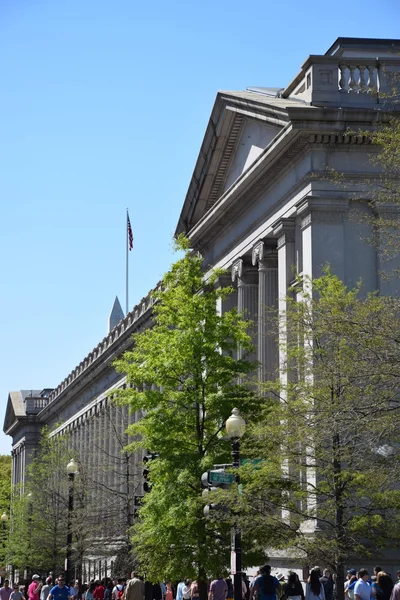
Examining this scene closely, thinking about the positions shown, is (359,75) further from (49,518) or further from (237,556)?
(49,518)

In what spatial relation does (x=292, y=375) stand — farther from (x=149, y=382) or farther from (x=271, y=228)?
(x=271, y=228)

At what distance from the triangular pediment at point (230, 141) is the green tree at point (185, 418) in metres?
8.82

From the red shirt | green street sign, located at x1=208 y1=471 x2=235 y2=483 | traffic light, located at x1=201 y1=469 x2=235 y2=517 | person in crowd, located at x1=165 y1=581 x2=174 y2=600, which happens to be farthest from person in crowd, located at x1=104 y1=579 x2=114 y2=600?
Result: green street sign, located at x1=208 y1=471 x2=235 y2=483

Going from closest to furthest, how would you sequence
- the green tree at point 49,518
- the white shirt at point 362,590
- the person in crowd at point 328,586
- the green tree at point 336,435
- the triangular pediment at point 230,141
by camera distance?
the green tree at point 336,435, the white shirt at point 362,590, the person in crowd at point 328,586, the triangular pediment at point 230,141, the green tree at point 49,518

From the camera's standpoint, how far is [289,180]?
43844 mm

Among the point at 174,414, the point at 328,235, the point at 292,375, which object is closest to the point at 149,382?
the point at 174,414

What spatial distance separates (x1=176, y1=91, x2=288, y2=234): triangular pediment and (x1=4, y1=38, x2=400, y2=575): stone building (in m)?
0.05

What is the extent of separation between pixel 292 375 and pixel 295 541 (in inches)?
446

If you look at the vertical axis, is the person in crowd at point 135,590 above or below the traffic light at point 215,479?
below

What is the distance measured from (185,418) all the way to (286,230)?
993 cm

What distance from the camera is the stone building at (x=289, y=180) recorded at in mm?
A: 41000

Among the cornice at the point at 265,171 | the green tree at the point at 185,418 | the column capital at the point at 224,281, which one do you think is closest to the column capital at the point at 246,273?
the column capital at the point at 224,281

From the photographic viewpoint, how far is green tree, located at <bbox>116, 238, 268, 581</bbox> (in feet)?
116

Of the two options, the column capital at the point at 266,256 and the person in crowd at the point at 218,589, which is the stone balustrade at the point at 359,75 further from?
the person in crowd at the point at 218,589
